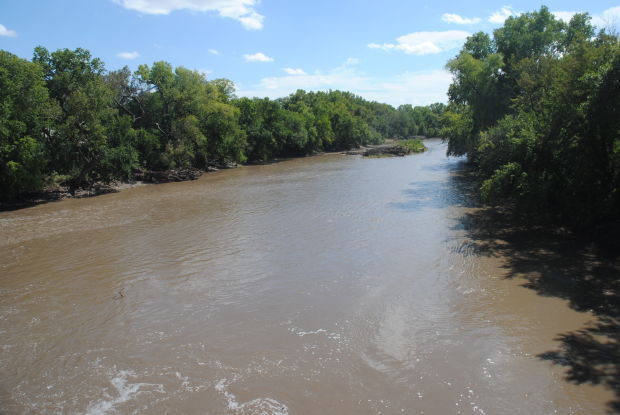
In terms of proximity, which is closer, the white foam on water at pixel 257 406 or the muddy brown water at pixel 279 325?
the white foam on water at pixel 257 406

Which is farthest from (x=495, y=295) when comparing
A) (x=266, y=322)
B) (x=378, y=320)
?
(x=266, y=322)

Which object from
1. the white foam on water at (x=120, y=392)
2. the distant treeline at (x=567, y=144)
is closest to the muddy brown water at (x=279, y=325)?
the white foam on water at (x=120, y=392)

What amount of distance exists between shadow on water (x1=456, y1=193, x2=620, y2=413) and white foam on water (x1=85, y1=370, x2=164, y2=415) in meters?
7.56

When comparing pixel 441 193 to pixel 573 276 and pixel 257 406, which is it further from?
pixel 257 406

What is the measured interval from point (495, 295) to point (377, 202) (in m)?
14.6

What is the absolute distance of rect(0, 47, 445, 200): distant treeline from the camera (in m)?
26.7

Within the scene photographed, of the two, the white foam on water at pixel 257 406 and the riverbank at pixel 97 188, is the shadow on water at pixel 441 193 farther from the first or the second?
the riverbank at pixel 97 188

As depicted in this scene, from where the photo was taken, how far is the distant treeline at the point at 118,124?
26.7m

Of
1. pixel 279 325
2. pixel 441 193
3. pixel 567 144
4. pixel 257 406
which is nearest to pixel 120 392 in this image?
pixel 257 406

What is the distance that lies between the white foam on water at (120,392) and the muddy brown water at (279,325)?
0.09 ft

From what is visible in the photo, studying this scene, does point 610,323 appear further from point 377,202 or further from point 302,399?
point 377,202

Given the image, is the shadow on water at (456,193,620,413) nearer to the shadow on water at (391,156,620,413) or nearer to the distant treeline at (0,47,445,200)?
the shadow on water at (391,156,620,413)

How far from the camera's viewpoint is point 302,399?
6801 mm

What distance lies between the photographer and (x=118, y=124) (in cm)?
3662
